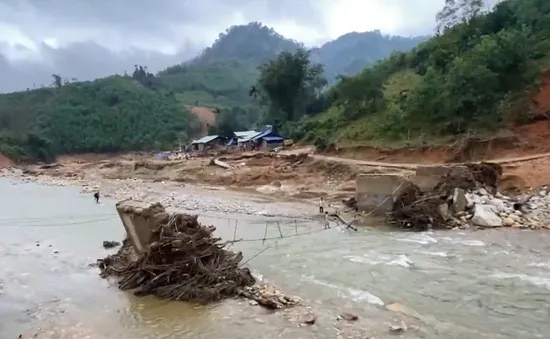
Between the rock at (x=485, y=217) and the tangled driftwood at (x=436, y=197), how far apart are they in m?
1.11

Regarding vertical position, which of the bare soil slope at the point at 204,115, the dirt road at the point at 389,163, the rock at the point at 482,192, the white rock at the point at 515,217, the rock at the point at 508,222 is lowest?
the rock at the point at 508,222

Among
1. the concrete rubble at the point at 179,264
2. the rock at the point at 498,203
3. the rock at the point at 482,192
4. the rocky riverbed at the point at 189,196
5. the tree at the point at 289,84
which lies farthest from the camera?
the tree at the point at 289,84

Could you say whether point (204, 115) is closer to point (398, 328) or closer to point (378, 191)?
point (378, 191)

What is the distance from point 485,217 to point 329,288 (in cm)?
1002

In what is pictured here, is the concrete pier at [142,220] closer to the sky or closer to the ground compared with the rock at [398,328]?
closer to the sky

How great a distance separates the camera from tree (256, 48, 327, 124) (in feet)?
194

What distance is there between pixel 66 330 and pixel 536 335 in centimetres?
941

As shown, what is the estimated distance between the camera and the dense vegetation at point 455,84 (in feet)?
113

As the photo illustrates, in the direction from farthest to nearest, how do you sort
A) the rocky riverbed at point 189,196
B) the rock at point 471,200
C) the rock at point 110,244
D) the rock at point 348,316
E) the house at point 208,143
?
the house at point 208,143 → the rocky riverbed at point 189,196 → the rock at point 471,200 → the rock at point 110,244 → the rock at point 348,316

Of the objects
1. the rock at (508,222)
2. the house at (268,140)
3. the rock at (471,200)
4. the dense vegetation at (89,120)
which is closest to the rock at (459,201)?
the rock at (471,200)

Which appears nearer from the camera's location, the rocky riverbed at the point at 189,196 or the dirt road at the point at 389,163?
the rocky riverbed at the point at 189,196

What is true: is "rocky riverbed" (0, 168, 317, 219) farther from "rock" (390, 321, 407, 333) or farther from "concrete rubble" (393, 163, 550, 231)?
"rock" (390, 321, 407, 333)

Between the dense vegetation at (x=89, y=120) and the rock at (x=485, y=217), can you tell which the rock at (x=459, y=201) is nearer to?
the rock at (x=485, y=217)

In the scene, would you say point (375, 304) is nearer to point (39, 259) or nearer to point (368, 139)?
point (39, 259)
